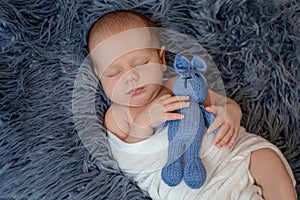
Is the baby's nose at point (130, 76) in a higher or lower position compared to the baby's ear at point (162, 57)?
higher

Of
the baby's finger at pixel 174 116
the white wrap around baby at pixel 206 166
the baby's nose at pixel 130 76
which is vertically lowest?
the white wrap around baby at pixel 206 166

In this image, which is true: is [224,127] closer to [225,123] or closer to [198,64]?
[225,123]

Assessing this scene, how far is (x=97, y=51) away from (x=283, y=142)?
1.54 ft

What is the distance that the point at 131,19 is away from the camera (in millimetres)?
1295

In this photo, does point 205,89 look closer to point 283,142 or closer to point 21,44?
point 283,142

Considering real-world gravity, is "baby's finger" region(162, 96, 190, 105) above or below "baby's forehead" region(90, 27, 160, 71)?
below

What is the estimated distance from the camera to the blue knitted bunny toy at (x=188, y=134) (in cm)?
117

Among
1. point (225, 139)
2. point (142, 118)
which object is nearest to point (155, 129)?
point (142, 118)

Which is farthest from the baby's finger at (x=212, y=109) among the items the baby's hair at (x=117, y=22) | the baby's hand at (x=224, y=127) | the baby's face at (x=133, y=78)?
the baby's hair at (x=117, y=22)

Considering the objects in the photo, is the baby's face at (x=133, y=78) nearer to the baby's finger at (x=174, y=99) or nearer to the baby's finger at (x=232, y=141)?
the baby's finger at (x=174, y=99)

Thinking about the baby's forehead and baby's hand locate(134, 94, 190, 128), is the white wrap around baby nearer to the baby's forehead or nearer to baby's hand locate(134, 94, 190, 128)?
baby's hand locate(134, 94, 190, 128)

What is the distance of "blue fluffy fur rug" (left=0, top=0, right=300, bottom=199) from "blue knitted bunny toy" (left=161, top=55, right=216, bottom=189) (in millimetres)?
114

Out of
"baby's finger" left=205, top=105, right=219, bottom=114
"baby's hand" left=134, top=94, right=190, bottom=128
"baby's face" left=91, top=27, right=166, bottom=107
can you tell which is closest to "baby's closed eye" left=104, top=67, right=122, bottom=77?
"baby's face" left=91, top=27, right=166, bottom=107

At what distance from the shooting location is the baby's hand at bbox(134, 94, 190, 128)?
3.93 ft
